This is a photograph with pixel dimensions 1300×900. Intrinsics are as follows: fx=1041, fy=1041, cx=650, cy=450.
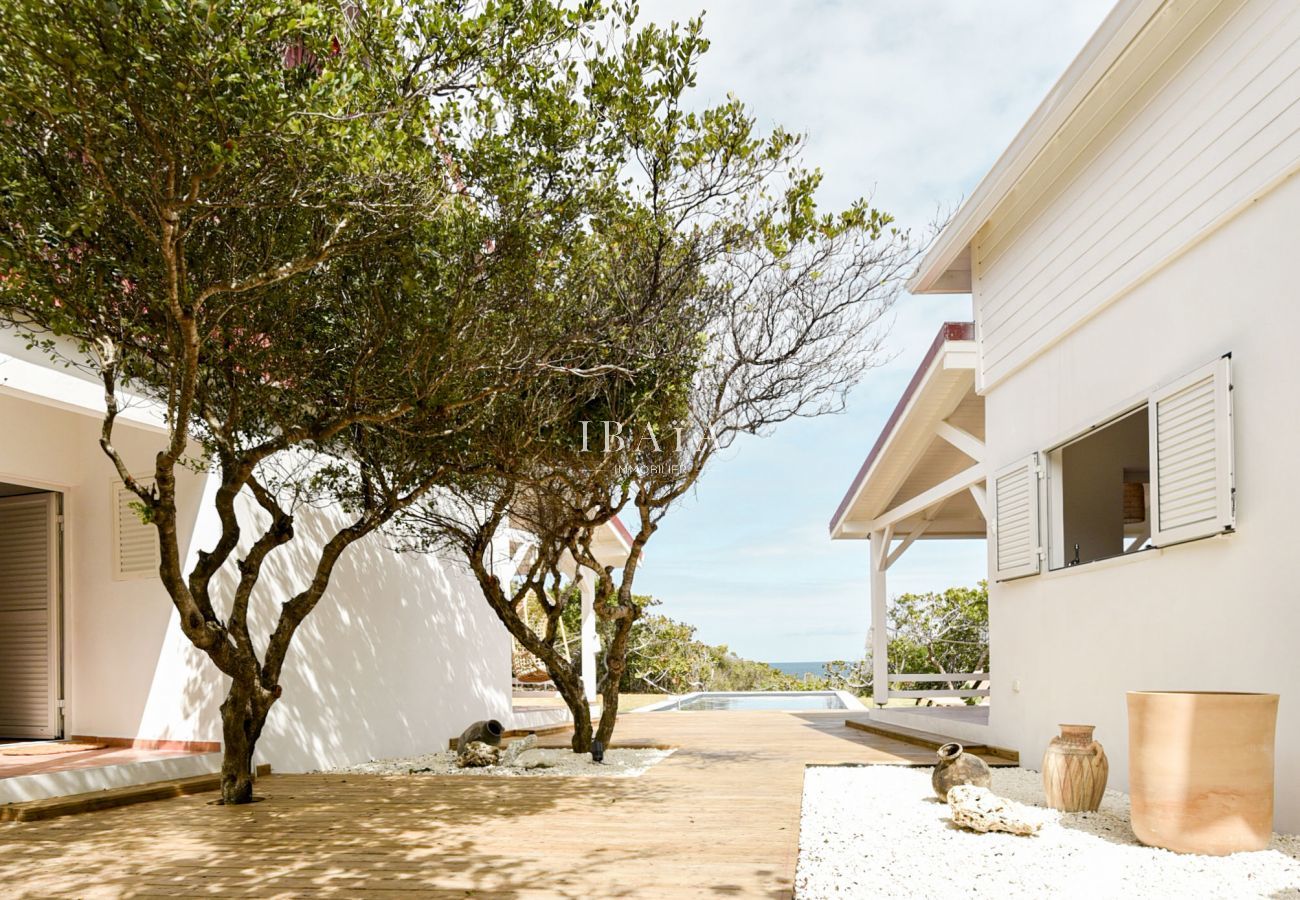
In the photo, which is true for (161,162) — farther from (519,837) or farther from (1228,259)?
(1228,259)

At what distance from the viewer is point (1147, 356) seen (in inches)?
242

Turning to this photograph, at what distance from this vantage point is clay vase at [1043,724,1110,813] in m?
5.59

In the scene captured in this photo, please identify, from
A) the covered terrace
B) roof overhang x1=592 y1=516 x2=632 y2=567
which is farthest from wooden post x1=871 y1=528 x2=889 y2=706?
roof overhang x1=592 y1=516 x2=632 y2=567

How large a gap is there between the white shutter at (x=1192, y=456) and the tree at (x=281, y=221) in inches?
138

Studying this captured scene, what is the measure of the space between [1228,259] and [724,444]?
4.33 metres

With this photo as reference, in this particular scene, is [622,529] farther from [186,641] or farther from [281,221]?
[281,221]

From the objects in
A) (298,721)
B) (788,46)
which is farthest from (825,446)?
(298,721)

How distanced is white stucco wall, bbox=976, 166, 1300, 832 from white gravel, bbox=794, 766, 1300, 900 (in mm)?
754

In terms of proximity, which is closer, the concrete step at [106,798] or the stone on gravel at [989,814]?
the stone on gravel at [989,814]

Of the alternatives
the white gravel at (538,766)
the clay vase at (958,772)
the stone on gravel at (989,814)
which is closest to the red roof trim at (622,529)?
the white gravel at (538,766)

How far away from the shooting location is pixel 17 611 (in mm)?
8852

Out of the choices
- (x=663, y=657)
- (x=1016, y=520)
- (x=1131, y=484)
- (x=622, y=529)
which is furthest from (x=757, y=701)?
(x=1016, y=520)

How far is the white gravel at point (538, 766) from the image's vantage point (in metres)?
8.17

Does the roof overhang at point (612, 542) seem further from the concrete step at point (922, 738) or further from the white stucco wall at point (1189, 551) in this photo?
the white stucco wall at point (1189, 551)
